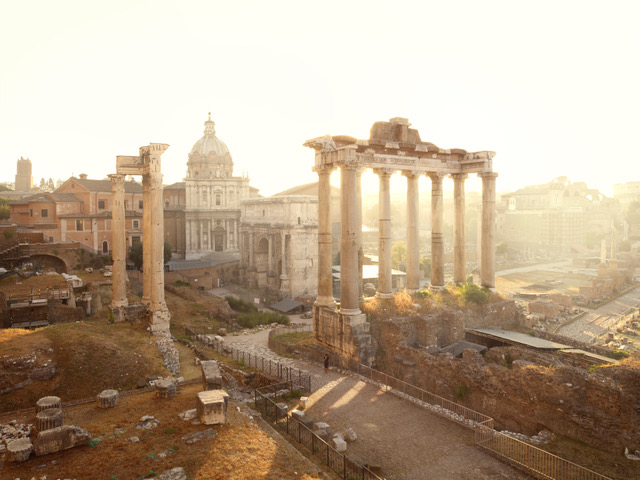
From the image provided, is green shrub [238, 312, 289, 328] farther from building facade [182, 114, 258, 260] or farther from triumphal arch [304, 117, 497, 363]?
building facade [182, 114, 258, 260]

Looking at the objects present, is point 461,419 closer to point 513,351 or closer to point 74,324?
point 513,351

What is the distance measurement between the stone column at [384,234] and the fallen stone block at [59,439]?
1344 centimetres

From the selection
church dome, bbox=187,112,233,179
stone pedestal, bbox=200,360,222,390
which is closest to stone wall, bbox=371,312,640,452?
stone pedestal, bbox=200,360,222,390

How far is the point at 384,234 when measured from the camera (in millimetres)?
A: 20484

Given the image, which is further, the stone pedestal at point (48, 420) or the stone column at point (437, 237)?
the stone column at point (437, 237)

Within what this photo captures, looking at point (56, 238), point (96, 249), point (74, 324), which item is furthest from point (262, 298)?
point (74, 324)

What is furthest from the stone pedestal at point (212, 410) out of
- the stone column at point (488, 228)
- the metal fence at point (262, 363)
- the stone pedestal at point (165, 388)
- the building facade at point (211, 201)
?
the building facade at point (211, 201)

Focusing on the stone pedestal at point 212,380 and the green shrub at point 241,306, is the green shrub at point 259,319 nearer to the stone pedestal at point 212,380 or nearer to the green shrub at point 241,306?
the green shrub at point 241,306

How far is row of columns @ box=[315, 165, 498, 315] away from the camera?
1802 centimetres

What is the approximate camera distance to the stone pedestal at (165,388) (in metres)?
12.9

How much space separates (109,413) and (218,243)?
159 feet

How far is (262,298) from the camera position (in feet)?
Result: 141

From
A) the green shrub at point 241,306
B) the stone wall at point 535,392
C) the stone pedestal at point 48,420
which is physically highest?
the stone pedestal at point 48,420

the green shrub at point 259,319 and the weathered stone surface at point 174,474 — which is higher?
the weathered stone surface at point 174,474
